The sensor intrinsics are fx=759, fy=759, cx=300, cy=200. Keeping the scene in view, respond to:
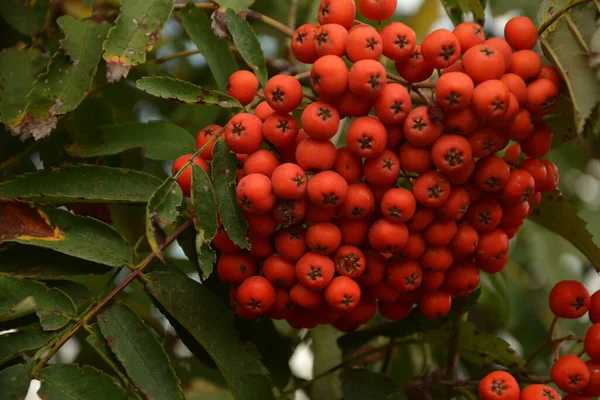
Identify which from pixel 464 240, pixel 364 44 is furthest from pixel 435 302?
pixel 364 44

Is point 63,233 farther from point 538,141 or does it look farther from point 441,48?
point 538,141

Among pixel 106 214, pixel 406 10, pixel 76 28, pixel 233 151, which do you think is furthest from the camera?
pixel 406 10

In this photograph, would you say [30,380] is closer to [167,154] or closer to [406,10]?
[167,154]

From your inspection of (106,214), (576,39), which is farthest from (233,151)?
(576,39)

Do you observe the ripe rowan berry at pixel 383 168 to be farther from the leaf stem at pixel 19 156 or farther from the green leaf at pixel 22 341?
the leaf stem at pixel 19 156

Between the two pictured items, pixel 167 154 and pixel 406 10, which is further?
pixel 406 10

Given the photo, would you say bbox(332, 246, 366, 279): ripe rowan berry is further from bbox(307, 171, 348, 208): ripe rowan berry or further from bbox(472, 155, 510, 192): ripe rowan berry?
bbox(472, 155, 510, 192): ripe rowan berry
